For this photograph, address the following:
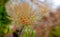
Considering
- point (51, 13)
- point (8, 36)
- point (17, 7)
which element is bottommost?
point (8, 36)

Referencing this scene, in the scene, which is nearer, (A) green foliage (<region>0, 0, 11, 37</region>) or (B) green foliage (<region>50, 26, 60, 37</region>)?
(A) green foliage (<region>0, 0, 11, 37</region>)

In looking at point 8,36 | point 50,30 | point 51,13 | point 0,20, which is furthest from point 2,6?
point 51,13

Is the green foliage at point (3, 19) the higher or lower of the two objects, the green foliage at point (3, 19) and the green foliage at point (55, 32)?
the higher

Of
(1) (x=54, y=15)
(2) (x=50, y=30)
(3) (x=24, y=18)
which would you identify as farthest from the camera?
(1) (x=54, y=15)

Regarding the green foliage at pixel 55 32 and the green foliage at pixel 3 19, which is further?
the green foliage at pixel 55 32

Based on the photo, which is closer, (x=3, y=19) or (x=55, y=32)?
(x=3, y=19)

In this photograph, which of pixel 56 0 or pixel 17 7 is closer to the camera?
pixel 17 7

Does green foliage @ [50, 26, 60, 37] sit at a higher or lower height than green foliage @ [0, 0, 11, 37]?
lower

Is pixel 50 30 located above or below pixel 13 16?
below

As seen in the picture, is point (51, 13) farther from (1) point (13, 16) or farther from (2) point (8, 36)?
(1) point (13, 16)

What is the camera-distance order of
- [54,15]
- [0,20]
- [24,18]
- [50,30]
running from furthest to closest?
[54,15], [50,30], [0,20], [24,18]

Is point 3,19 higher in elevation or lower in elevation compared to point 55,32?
higher
